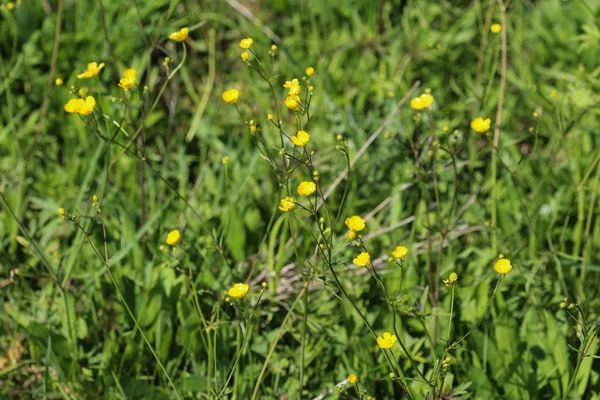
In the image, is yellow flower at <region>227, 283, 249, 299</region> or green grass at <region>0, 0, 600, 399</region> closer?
yellow flower at <region>227, 283, 249, 299</region>

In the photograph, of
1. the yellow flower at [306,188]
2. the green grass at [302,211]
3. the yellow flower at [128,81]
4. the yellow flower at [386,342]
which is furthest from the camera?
the green grass at [302,211]

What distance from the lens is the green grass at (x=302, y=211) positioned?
78.8 inches

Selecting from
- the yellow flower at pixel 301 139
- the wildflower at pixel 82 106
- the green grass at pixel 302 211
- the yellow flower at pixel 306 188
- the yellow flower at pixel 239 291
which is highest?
the wildflower at pixel 82 106

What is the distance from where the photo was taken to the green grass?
2002 mm

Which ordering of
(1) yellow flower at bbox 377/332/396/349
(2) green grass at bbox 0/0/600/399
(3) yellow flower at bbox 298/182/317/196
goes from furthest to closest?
(2) green grass at bbox 0/0/600/399
(3) yellow flower at bbox 298/182/317/196
(1) yellow flower at bbox 377/332/396/349

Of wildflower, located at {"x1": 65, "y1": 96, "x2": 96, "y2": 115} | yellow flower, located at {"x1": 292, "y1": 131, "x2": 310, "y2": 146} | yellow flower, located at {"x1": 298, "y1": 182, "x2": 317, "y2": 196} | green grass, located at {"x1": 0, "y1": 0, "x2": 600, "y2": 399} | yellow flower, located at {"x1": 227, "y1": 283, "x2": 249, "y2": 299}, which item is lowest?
green grass, located at {"x1": 0, "y1": 0, "x2": 600, "y2": 399}

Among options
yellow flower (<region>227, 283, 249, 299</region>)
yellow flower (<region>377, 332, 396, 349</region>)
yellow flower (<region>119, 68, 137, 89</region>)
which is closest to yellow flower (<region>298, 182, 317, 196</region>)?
yellow flower (<region>227, 283, 249, 299</region>)

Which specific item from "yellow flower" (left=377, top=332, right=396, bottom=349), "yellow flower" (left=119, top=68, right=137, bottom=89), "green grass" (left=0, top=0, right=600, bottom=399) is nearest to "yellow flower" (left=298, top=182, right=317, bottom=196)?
"green grass" (left=0, top=0, right=600, bottom=399)

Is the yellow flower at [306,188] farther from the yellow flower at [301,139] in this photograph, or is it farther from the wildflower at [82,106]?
the wildflower at [82,106]

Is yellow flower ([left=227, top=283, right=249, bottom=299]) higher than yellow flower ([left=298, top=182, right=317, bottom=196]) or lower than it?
lower

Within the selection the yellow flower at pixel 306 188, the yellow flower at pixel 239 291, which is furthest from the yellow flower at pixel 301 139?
the yellow flower at pixel 239 291

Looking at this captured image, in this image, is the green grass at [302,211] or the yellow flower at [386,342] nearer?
the yellow flower at [386,342]

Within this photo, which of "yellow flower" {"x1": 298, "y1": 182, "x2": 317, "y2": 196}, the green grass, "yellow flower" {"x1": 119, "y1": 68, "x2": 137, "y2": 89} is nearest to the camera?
"yellow flower" {"x1": 298, "y1": 182, "x2": 317, "y2": 196}

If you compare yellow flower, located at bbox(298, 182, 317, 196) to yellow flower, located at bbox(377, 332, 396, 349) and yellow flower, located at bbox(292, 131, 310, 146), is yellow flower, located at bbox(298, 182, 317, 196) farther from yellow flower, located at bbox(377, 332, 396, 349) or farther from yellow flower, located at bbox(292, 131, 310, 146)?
yellow flower, located at bbox(377, 332, 396, 349)
